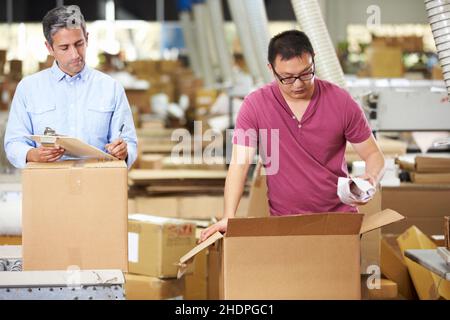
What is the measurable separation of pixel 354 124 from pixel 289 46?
38 cm

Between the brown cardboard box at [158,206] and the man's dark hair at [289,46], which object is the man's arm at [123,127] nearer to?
the man's dark hair at [289,46]

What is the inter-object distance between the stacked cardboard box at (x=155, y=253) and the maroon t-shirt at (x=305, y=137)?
3.73 ft

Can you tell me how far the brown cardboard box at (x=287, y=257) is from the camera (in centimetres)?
290

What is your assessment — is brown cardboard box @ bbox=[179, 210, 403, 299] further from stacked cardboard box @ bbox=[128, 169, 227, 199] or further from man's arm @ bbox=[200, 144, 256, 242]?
stacked cardboard box @ bbox=[128, 169, 227, 199]

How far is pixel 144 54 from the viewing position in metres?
18.4

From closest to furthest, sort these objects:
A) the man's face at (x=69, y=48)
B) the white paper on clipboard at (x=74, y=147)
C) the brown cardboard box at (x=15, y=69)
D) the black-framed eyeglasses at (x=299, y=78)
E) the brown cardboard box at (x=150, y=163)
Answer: the white paper on clipboard at (x=74, y=147) → the black-framed eyeglasses at (x=299, y=78) → the man's face at (x=69, y=48) → the brown cardboard box at (x=150, y=163) → the brown cardboard box at (x=15, y=69)

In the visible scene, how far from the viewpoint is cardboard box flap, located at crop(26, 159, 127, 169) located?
3.08 metres

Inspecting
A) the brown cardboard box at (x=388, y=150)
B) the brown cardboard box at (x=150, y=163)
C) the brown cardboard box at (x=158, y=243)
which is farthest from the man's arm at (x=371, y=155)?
the brown cardboard box at (x=150, y=163)

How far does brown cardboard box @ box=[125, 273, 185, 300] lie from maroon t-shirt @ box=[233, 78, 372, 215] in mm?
1248

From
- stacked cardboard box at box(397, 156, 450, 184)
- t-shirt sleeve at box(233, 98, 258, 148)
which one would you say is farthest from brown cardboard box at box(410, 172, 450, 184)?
t-shirt sleeve at box(233, 98, 258, 148)

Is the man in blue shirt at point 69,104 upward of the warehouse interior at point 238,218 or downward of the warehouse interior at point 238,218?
upward

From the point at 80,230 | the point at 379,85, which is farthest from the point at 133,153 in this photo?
the point at 379,85

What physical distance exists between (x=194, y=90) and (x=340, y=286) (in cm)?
1095

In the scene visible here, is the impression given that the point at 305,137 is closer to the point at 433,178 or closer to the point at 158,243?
the point at 158,243
